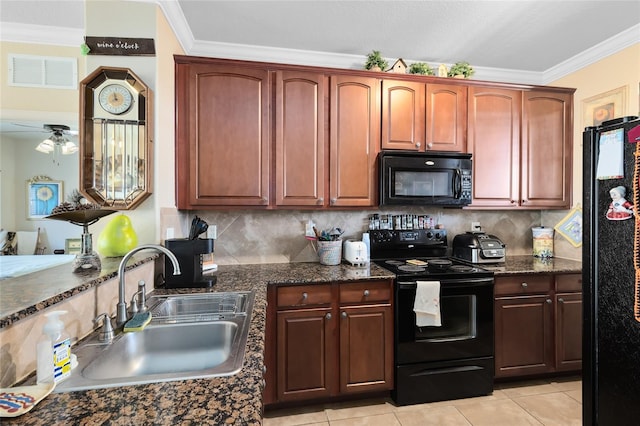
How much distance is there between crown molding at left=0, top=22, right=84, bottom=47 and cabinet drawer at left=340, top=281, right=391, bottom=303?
2548mm

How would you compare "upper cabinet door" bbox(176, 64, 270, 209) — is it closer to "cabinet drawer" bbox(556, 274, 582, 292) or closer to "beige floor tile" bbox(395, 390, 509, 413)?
"beige floor tile" bbox(395, 390, 509, 413)

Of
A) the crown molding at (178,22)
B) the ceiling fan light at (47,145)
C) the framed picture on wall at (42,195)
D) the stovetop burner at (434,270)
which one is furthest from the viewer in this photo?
the framed picture on wall at (42,195)

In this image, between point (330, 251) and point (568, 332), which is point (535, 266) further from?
point (330, 251)

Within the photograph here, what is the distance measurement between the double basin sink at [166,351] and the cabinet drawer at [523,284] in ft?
5.99

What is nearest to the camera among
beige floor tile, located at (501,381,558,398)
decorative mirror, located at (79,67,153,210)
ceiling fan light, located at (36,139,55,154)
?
decorative mirror, located at (79,67,153,210)

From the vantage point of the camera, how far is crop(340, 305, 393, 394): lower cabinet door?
2.00 m

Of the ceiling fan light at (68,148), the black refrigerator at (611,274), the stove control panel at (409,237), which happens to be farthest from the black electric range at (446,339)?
the ceiling fan light at (68,148)

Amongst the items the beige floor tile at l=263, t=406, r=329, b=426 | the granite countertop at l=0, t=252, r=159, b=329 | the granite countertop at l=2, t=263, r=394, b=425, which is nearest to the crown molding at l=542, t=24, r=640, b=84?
the granite countertop at l=2, t=263, r=394, b=425

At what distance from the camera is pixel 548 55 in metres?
2.56

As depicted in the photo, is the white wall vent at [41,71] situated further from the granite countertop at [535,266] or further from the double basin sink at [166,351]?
the granite countertop at [535,266]

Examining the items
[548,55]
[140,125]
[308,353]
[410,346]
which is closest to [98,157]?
[140,125]

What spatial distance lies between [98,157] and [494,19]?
2.71 m

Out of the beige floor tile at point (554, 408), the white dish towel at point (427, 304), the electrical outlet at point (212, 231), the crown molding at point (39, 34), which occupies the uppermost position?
the crown molding at point (39, 34)

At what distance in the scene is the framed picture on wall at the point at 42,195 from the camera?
2.84 meters
